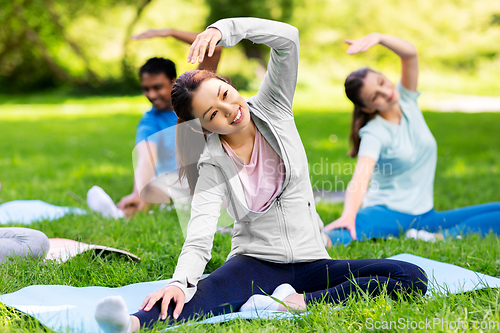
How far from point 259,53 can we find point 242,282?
18.4 meters

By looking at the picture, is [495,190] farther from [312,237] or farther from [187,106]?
[187,106]

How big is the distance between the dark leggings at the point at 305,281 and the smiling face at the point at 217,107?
652mm

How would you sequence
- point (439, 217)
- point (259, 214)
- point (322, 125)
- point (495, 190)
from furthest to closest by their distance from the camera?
point (322, 125), point (495, 190), point (439, 217), point (259, 214)

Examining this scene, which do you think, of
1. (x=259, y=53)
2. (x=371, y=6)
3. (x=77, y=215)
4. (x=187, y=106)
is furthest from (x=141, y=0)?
(x=187, y=106)

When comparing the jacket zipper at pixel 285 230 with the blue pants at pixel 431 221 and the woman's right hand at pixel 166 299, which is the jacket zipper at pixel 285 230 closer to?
the woman's right hand at pixel 166 299

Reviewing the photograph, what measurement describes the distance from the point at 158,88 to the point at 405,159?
6.91 feet

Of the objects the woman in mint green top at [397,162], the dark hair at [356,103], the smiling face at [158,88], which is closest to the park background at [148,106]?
the woman in mint green top at [397,162]

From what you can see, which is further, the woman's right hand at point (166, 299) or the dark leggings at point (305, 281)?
the dark leggings at point (305, 281)

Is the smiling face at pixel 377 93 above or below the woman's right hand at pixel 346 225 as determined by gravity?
above

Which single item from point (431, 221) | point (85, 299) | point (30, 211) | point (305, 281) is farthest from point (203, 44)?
point (30, 211)

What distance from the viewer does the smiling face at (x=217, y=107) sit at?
1.87 meters

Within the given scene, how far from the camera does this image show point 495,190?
460 cm

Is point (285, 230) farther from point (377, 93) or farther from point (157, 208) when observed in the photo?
point (157, 208)

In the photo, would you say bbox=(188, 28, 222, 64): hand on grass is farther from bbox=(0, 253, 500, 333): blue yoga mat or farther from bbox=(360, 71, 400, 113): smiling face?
bbox=(360, 71, 400, 113): smiling face
